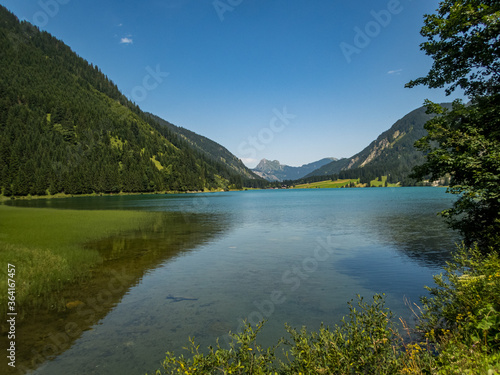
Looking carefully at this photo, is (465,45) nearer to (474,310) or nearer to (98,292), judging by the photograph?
(474,310)

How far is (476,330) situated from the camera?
7434 mm

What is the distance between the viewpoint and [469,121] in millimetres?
16469

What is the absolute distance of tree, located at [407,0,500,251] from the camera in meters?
14.3

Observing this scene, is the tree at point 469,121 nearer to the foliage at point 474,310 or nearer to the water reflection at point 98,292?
the foliage at point 474,310

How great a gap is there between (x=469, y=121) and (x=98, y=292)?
82.4 feet

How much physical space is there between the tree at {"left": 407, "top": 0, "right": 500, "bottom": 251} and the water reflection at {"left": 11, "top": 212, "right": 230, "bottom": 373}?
807 inches

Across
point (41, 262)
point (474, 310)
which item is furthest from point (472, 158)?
point (41, 262)

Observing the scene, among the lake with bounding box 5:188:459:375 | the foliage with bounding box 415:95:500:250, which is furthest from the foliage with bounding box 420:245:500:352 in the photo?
the foliage with bounding box 415:95:500:250

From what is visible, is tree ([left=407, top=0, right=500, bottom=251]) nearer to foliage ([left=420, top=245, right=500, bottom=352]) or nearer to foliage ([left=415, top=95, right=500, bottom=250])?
foliage ([left=415, top=95, right=500, bottom=250])

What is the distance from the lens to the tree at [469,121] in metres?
14.3

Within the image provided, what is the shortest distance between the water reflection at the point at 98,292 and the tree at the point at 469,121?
20496 mm

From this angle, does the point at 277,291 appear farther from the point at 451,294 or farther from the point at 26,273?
the point at 26,273

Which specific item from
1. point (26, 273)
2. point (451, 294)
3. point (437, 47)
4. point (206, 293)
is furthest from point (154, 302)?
point (437, 47)

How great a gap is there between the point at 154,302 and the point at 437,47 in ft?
80.1
